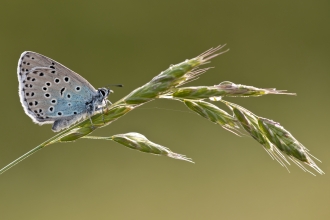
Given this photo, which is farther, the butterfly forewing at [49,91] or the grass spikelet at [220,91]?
the butterfly forewing at [49,91]

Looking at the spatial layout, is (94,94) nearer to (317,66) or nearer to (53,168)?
(53,168)

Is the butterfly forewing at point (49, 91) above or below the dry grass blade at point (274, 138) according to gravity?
above

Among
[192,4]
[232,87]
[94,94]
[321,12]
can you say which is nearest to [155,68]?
[192,4]

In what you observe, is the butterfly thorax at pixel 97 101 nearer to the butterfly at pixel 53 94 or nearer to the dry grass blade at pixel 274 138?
the butterfly at pixel 53 94

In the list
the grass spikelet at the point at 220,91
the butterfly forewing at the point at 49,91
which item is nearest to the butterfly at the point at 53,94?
the butterfly forewing at the point at 49,91

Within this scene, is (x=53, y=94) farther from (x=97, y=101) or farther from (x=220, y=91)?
(x=220, y=91)

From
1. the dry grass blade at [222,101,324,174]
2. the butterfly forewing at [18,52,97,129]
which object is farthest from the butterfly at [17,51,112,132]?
the dry grass blade at [222,101,324,174]

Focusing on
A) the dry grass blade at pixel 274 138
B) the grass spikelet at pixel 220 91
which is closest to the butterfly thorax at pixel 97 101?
the grass spikelet at pixel 220 91

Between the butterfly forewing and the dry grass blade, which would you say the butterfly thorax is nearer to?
the butterfly forewing
